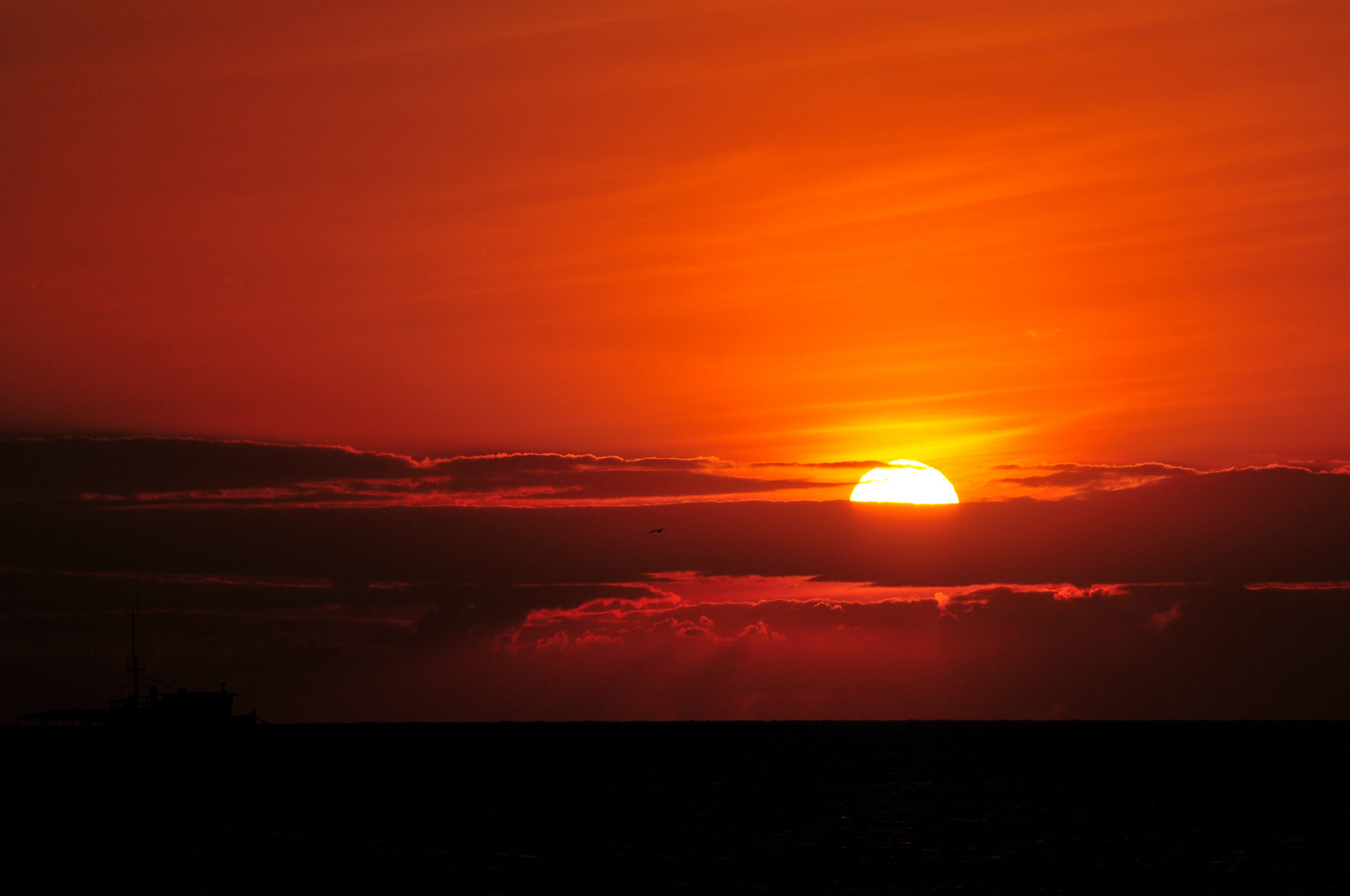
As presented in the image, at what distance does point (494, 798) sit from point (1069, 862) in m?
71.0

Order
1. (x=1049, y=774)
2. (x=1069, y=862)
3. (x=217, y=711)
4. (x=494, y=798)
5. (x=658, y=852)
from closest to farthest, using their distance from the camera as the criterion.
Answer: (x=1069, y=862), (x=658, y=852), (x=494, y=798), (x=1049, y=774), (x=217, y=711)

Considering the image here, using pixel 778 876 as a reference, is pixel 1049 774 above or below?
below

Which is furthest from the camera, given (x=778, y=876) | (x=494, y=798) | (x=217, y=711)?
(x=217, y=711)

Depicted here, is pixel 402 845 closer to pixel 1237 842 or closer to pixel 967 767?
pixel 1237 842

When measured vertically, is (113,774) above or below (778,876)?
below

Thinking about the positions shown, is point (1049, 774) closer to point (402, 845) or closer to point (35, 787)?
point (402, 845)

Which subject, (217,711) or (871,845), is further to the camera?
(217,711)

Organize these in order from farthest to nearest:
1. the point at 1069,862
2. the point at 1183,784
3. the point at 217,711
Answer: the point at 217,711
the point at 1183,784
the point at 1069,862

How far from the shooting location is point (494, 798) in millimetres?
134625

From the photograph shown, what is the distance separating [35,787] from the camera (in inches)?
6132

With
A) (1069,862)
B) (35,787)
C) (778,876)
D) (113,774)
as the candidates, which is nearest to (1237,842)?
(1069,862)

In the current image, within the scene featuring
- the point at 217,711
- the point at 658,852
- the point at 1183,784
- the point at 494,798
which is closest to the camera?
the point at 658,852

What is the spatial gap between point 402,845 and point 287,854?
27.7 ft

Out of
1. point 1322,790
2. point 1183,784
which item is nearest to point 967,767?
point 1183,784
